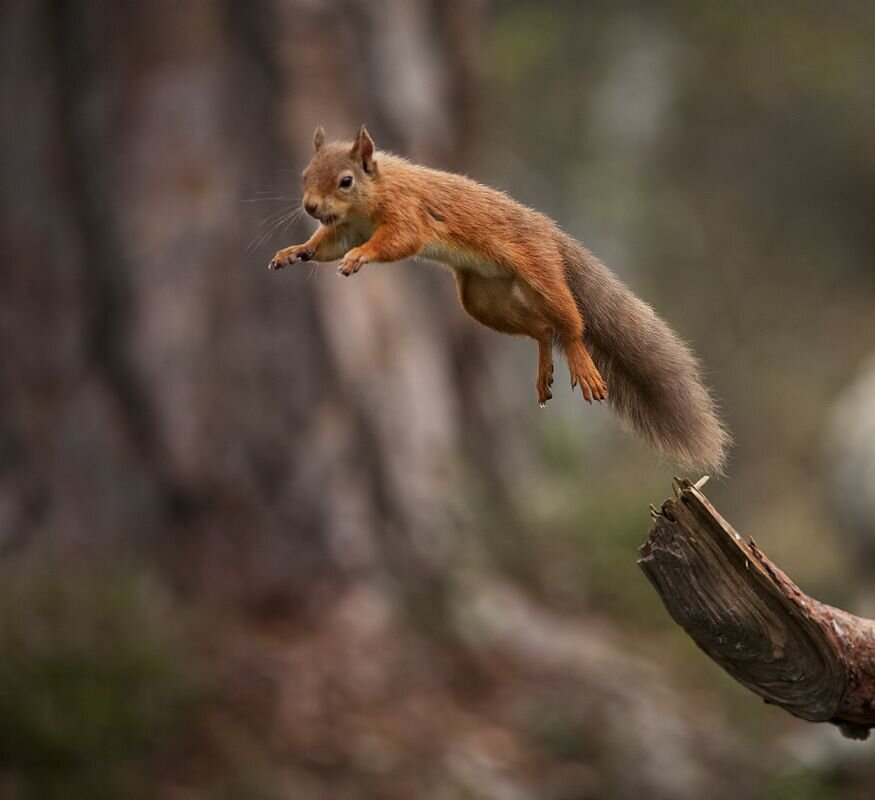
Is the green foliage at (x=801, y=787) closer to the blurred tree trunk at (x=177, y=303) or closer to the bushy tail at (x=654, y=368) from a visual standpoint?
the blurred tree trunk at (x=177, y=303)

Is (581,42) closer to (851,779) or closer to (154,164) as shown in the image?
(154,164)

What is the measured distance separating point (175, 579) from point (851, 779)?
3112 millimetres

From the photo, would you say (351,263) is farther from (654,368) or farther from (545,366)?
(654,368)

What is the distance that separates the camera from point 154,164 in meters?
6.10

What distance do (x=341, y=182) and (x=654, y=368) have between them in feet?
1.97

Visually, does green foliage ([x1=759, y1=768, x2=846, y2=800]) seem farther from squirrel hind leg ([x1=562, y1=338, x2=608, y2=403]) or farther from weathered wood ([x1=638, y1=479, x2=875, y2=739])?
squirrel hind leg ([x1=562, y1=338, x2=608, y2=403])

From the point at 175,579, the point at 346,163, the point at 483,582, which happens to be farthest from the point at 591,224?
the point at 346,163

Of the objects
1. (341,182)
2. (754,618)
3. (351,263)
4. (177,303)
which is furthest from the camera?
(177,303)

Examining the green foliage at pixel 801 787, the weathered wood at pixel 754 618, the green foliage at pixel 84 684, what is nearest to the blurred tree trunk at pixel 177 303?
the green foliage at pixel 84 684

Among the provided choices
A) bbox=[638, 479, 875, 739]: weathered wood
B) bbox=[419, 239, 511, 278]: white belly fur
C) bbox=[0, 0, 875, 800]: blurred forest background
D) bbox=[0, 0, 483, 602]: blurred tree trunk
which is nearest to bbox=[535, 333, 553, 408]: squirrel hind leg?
bbox=[419, 239, 511, 278]: white belly fur

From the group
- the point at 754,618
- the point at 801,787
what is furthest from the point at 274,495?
the point at 754,618

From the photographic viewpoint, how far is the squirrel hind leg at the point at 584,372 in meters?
2.12

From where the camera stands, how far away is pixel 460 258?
2100mm

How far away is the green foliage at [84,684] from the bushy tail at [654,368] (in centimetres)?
347
